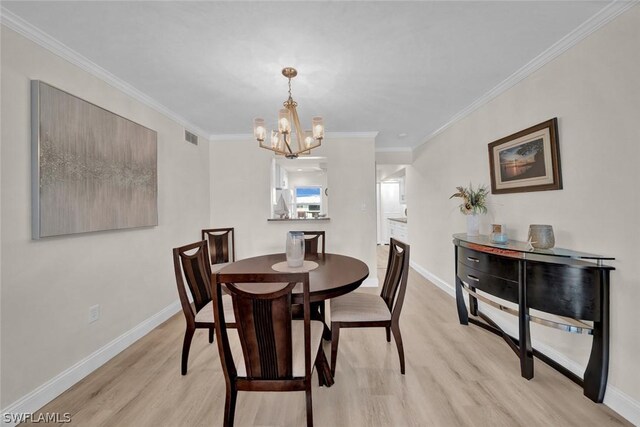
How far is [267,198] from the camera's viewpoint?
397 centimetres

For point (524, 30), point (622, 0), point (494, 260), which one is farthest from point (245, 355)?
point (622, 0)

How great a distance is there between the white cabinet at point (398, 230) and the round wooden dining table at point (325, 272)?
4.01 m

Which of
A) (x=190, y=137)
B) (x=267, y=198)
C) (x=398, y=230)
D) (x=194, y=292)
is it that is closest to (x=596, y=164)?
(x=194, y=292)

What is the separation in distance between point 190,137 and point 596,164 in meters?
4.01

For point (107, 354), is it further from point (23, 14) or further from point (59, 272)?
point (23, 14)

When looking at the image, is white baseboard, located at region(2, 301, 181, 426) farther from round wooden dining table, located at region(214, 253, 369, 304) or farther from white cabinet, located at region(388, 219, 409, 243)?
white cabinet, located at region(388, 219, 409, 243)

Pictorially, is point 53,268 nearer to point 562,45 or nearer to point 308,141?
point 308,141

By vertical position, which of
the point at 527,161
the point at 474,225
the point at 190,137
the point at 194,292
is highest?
the point at 190,137

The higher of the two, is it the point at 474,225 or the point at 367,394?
the point at 474,225

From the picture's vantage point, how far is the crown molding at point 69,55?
1.52m

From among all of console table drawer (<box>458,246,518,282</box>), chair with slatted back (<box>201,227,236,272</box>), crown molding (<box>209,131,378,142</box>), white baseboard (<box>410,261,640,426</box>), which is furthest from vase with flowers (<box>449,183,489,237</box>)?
chair with slatted back (<box>201,227,236,272</box>)

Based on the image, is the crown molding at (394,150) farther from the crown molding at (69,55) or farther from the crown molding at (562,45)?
the crown molding at (69,55)

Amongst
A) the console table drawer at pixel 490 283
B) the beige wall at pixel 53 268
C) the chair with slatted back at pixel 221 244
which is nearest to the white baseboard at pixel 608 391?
the console table drawer at pixel 490 283

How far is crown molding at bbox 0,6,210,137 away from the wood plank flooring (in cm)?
232
